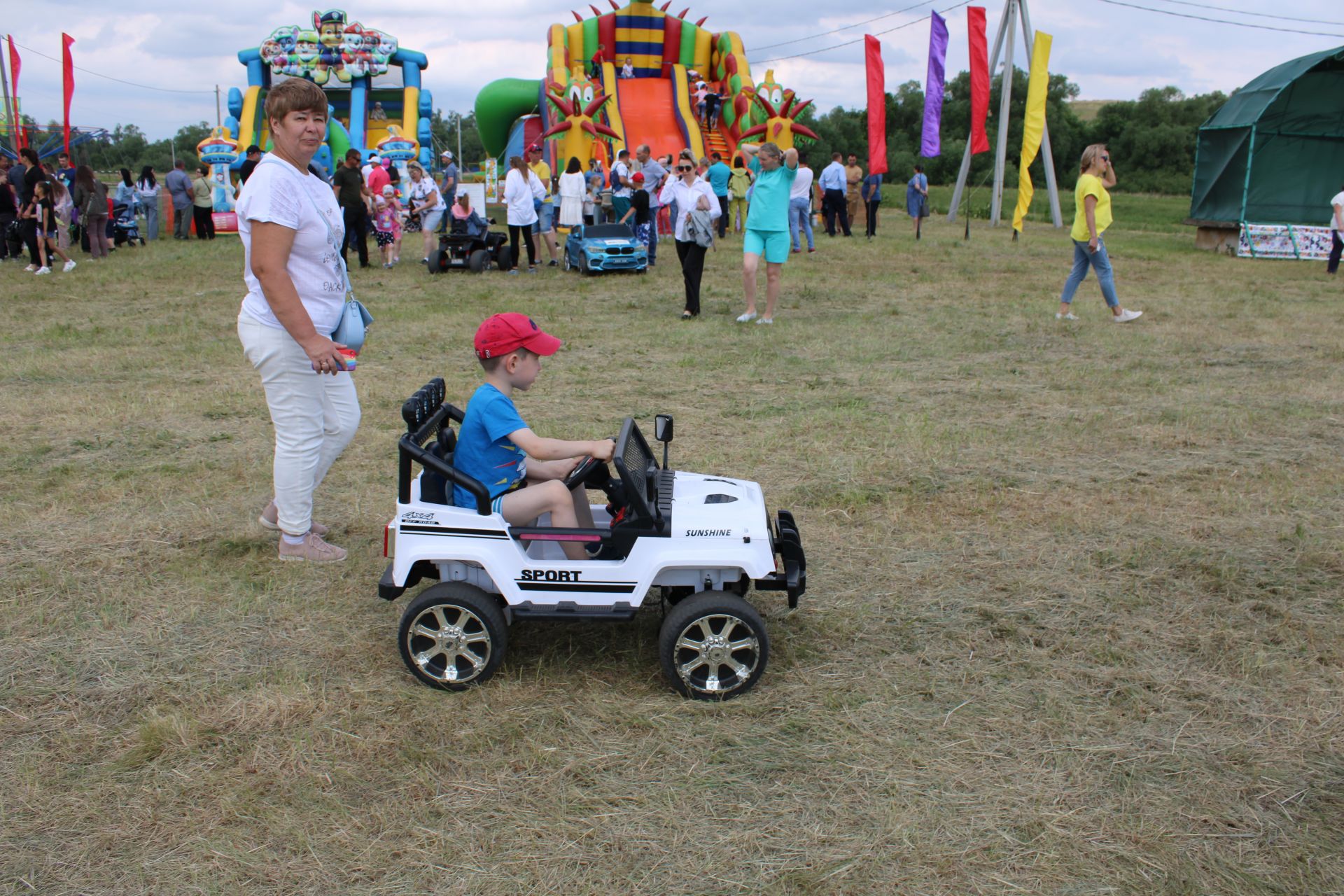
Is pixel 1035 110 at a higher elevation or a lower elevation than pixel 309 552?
higher

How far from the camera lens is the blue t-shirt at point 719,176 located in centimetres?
1898

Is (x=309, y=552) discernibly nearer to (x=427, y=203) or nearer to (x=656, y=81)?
(x=427, y=203)

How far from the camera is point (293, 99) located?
145 inches

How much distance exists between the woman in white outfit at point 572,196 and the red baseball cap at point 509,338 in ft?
42.1

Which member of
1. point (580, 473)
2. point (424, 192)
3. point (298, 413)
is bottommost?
point (580, 473)

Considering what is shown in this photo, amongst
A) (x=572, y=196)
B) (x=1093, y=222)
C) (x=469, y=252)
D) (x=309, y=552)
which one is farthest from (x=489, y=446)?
(x=572, y=196)

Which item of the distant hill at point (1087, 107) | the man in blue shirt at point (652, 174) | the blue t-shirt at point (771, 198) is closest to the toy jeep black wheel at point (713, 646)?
the blue t-shirt at point (771, 198)

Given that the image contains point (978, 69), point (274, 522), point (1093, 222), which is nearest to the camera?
point (274, 522)

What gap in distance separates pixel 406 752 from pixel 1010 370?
21.4 ft

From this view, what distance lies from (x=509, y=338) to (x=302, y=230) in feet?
3.55

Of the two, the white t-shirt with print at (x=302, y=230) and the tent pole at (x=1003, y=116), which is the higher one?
the tent pole at (x=1003, y=116)

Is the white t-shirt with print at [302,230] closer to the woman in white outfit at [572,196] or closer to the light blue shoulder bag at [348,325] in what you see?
the light blue shoulder bag at [348,325]

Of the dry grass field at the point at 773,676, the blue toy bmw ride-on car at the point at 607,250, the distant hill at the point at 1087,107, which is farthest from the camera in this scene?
the distant hill at the point at 1087,107

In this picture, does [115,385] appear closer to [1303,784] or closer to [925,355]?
[925,355]
